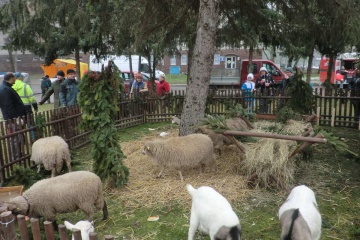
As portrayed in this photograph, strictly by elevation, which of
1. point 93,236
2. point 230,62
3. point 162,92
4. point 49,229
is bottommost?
point 49,229

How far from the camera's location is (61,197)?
4.46 meters

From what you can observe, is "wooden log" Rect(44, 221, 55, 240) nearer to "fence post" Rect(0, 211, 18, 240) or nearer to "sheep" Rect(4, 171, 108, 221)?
"fence post" Rect(0, 211, 18, 240)

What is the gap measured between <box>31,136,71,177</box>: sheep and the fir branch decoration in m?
1.08

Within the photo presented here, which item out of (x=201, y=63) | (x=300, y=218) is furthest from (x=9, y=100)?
(x=300, y=218)

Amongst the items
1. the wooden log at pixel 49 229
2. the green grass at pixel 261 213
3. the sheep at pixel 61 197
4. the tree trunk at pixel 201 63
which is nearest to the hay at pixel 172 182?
the green grass at pixel 261 213

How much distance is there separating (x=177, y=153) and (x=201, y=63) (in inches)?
110

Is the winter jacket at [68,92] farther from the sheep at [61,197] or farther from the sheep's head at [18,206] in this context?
the sheep's head at [18,206]

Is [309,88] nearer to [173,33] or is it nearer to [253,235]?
[173,33]

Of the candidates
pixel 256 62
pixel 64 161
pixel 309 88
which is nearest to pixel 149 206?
pixel 64 161

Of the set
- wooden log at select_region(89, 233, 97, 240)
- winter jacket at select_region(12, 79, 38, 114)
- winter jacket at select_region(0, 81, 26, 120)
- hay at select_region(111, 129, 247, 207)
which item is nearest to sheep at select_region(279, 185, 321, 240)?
hay at select_region(111, 129, 247, 207)

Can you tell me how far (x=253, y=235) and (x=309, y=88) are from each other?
Result: 249 inches

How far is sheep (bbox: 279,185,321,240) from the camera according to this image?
11.0 ft

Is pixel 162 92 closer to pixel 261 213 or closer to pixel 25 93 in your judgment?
pixel 25 93

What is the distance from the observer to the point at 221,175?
6.67 m
